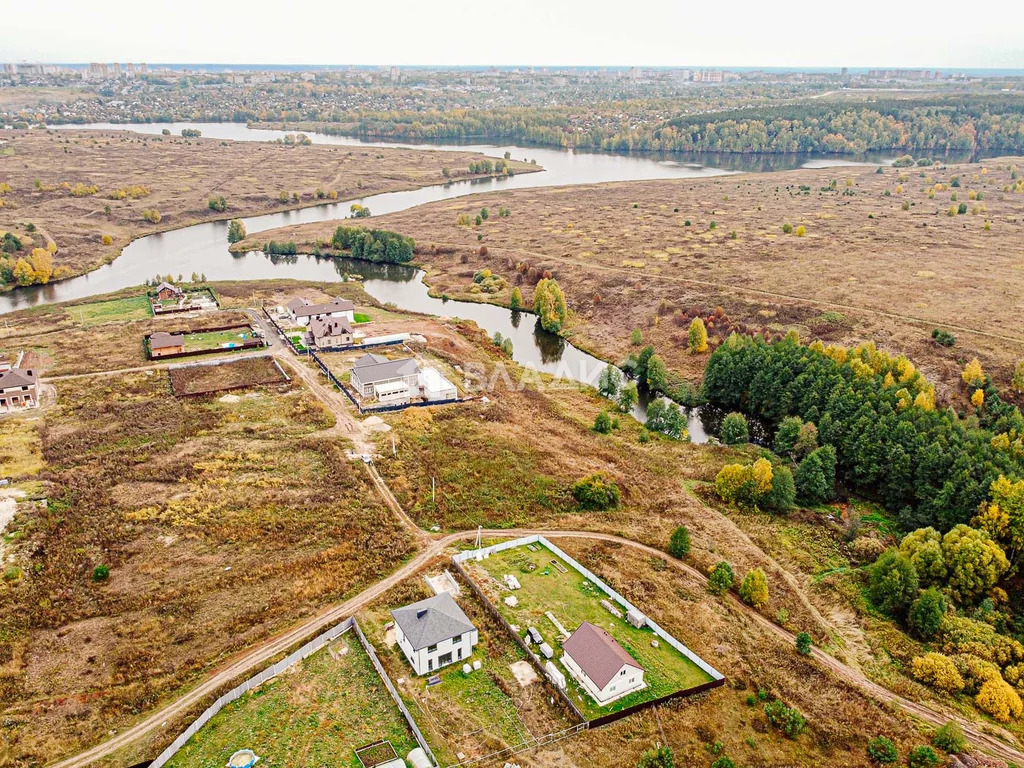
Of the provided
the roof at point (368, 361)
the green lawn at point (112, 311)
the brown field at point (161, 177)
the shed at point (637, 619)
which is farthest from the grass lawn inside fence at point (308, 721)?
the brown field at point (161, 177)

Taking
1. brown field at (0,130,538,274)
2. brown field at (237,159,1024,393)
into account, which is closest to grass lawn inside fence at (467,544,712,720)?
brown field at (237,159,1024,393)

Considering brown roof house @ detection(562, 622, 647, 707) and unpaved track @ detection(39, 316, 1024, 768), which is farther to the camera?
brown roof house @ detection(562, 622, 647, 707)

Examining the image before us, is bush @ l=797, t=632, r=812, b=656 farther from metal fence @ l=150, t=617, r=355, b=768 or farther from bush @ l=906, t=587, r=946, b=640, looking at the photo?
metal fence @ l=150, t=617, r=355, b=768

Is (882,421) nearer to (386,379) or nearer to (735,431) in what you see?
(735,431)

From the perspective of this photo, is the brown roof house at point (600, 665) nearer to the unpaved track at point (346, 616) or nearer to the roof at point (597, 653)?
the roof at point (597, 653)

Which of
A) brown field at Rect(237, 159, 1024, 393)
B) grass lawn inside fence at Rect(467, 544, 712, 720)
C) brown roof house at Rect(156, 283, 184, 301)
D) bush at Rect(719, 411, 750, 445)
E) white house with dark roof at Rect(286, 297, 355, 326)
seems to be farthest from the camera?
brown roof house at Rect(156, 283, 184, 301)

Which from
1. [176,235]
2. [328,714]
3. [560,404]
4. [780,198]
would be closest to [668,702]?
[328,714]
